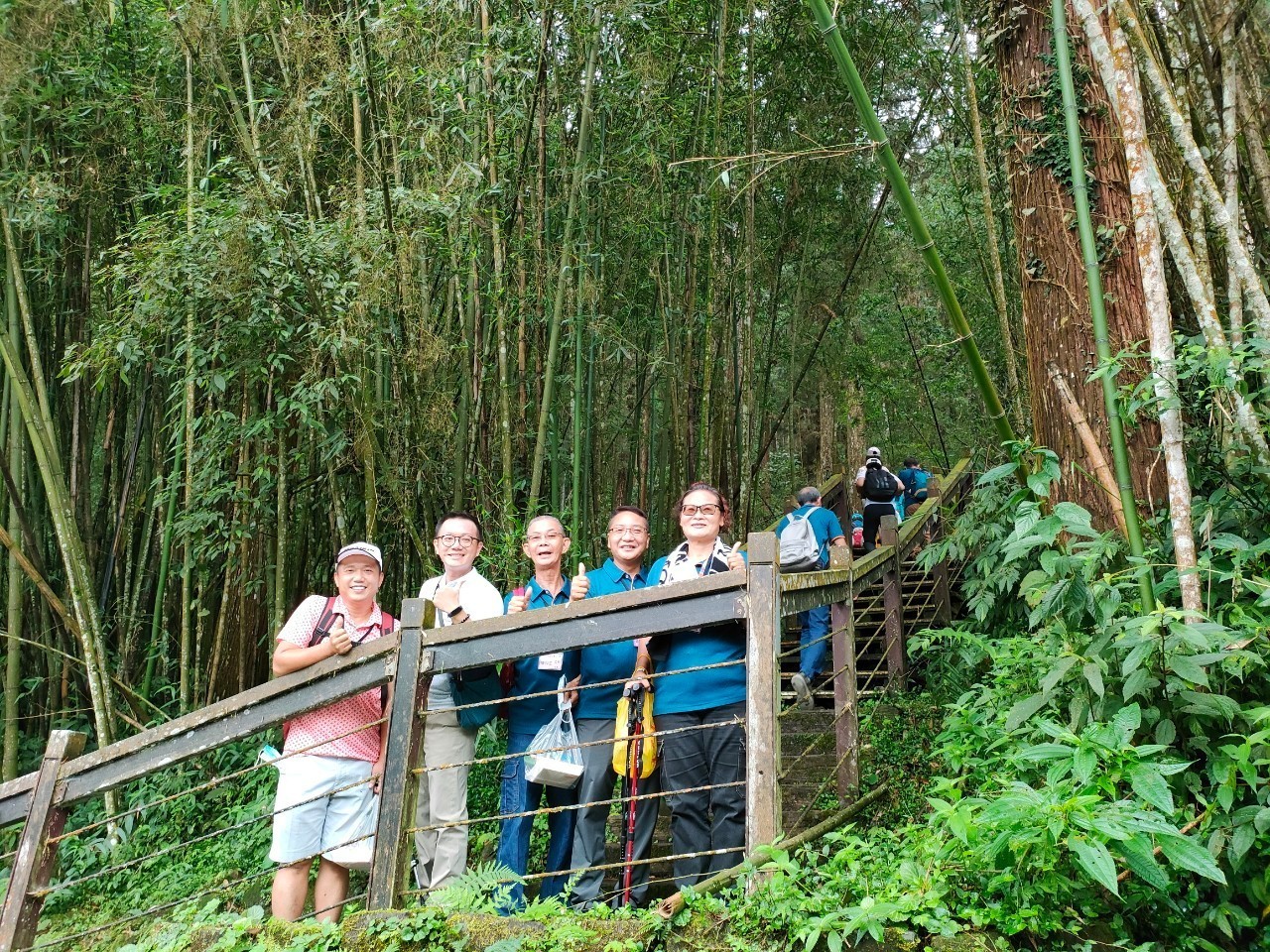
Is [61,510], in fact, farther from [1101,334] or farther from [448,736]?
[1101,334]

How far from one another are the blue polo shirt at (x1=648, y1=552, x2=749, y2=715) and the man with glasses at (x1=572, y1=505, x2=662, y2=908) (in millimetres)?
98

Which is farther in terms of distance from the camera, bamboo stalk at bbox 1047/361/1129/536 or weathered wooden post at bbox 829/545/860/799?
weathered wooden post at bbox 829/545/860/799

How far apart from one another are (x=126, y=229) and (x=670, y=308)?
140 inches

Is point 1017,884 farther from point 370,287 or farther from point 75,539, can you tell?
point 75,539

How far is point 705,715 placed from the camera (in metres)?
3.04

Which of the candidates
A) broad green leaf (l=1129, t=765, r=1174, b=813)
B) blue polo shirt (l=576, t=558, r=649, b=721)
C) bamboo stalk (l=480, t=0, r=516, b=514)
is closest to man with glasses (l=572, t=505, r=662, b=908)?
blue polo shirt (l=576, t=558, r=649, b=721)

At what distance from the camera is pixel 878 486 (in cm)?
804

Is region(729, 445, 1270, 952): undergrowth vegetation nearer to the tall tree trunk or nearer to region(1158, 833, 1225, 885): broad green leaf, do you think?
region(1158, 833, 1225, 885): broad green leaf

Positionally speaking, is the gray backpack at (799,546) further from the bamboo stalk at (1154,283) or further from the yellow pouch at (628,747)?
the bamboo stalk at (1154,283)

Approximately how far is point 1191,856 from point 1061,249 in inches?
97.4

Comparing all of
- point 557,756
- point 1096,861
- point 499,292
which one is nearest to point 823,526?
point 499,292

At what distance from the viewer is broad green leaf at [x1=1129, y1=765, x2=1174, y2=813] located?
204 centimetres

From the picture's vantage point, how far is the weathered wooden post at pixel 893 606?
518 centimetres

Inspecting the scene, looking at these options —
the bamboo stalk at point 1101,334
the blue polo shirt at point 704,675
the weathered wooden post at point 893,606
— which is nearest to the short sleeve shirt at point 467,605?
the blue polo shirt at point 704,675
